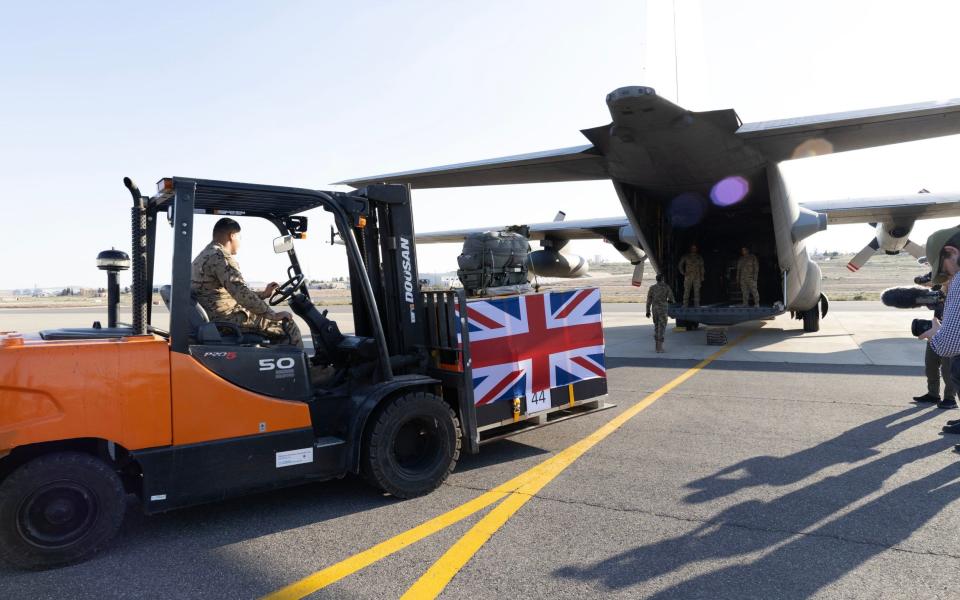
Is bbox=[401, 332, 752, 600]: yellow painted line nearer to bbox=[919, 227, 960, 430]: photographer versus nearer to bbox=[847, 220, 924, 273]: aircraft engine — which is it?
bbox=[919, 227, 960, 430]: photographer

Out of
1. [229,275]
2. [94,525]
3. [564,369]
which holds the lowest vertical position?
[94,525]

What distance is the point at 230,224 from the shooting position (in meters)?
4.41

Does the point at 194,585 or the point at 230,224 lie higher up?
the point at 230,224

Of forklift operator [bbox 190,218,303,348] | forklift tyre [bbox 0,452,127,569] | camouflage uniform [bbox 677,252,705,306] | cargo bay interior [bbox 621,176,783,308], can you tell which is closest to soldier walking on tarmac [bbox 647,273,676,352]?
cargo bay interior [bbox 621,176,783,308]

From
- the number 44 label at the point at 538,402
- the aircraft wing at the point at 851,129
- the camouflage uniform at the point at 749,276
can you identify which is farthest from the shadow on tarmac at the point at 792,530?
the camouflage uniform at the point at 749,276

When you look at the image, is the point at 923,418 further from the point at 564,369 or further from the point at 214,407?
the point at 214,407

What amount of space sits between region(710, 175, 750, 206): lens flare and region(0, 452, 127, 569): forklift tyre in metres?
11.0

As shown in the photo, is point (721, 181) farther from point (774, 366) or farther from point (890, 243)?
point (890, 243)

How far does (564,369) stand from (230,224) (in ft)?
10.5

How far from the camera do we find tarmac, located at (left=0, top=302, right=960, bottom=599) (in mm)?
3053

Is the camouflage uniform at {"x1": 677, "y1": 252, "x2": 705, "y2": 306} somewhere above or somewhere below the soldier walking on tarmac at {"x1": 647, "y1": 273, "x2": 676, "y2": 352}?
above

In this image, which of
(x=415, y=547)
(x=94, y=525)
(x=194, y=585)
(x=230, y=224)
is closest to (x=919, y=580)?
(x=415, y=547)

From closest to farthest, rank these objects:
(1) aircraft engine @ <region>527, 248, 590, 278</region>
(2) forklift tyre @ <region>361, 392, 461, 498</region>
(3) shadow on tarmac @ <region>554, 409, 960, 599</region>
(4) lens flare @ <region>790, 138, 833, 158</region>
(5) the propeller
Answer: (3) shadow on tarmac @ <region>554, 409, 960, 599</region>, (2) forklift tyre @ <region>361, 392, 461, 498</region>, (4) lens flare @ <region>790, 138, 833, 158</region>, (5) the propeller, (1) aircraft engine @ <region>527, 248, 590, 278</region>

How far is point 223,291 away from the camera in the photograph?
4324mm
